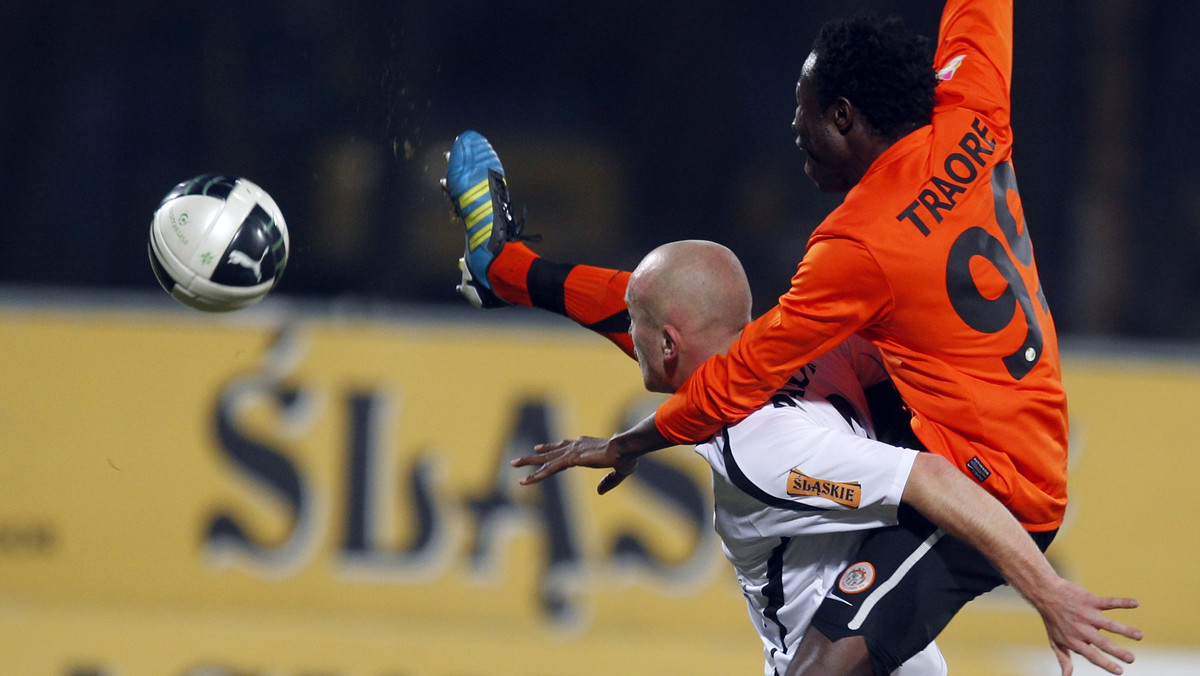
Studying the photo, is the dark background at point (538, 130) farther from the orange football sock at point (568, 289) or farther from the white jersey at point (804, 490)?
the white jersey at point (804, 490)

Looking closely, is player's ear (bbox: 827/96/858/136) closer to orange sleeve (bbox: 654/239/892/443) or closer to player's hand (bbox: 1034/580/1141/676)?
orange sleeve (bbox: 654/239/892/443)

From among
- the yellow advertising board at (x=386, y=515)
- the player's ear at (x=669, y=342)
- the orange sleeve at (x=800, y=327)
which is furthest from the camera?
the yellow advertising board at (x=386, y=515)

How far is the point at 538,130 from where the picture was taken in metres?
7.01

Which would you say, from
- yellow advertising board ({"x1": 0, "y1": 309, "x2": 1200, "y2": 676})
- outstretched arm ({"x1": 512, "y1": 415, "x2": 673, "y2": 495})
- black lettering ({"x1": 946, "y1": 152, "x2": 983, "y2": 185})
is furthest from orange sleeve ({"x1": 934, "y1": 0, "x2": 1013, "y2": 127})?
yellow advertising board ({"x1": 0, "y1": 309, "x2": 1200, "y2": 676})

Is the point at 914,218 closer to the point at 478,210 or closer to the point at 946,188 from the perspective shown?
the point at 946,188

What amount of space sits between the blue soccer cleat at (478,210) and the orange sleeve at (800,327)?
0.94 metres

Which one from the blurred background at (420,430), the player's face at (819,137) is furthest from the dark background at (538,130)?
the player's face at (819,137)

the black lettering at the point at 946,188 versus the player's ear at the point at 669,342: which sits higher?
the black lettering at the point at 946,188

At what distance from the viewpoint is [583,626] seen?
18.3 feet

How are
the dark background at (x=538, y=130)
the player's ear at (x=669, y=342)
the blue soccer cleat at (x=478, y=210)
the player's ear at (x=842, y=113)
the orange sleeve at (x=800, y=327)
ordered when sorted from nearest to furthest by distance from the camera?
the orange sleeve at (x=800, y=327)
the player's ear at (x=842, y=113)
the player's ear at (x=669, y=342)
the blue soccer cleat at (x=478, y=210)
the dark background at (x=538, y=130)

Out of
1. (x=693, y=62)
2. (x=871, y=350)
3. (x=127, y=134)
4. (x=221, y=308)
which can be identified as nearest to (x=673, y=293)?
(x=871, y=350)

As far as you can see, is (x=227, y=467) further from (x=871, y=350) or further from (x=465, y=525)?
(x=871, y=350)

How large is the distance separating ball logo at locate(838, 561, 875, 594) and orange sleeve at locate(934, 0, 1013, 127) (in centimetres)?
108

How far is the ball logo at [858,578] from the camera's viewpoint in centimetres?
289
